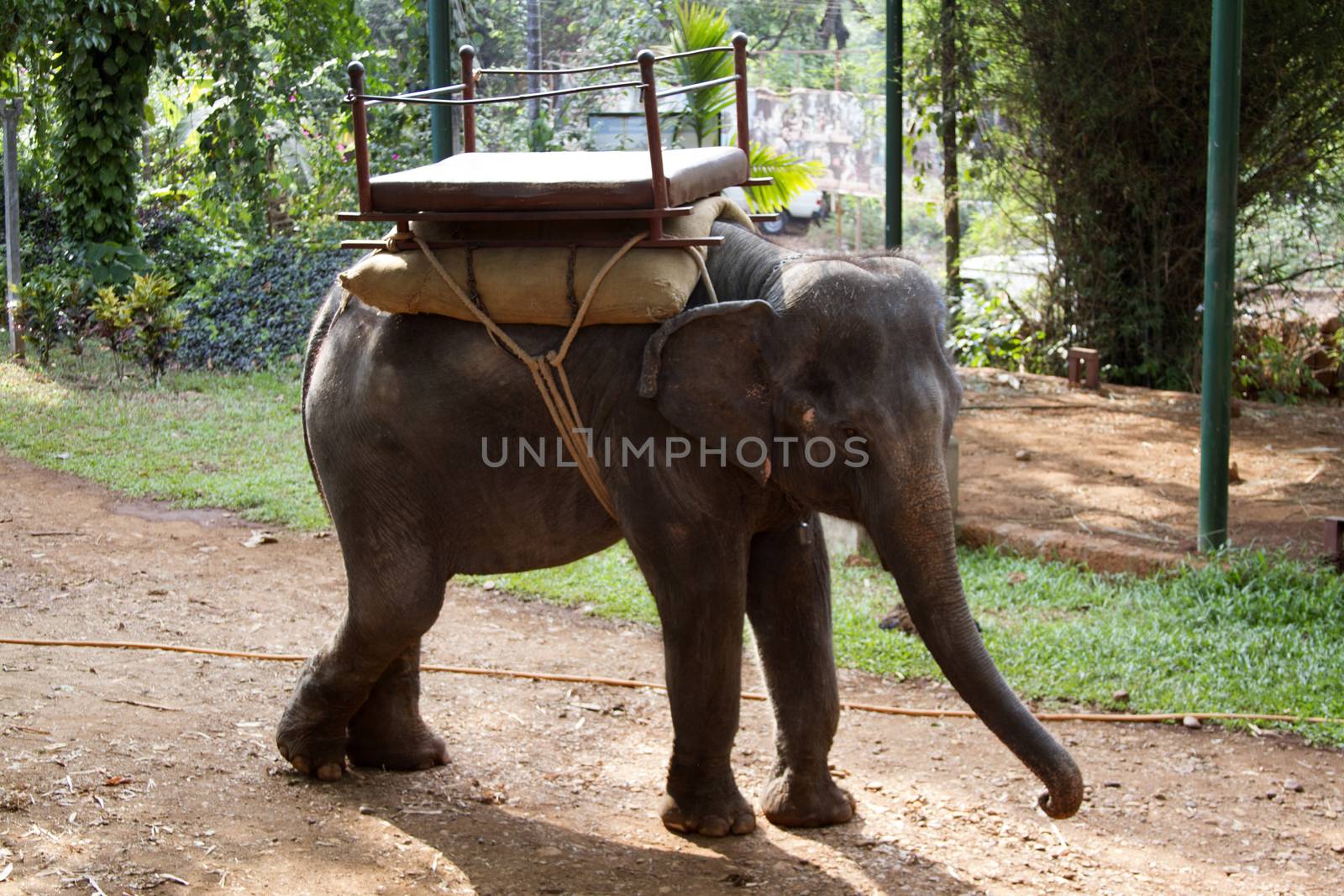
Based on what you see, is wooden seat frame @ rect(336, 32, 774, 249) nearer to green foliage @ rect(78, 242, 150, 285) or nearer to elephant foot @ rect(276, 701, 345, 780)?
elephant foot @ rect(276, 701, 345, 780)

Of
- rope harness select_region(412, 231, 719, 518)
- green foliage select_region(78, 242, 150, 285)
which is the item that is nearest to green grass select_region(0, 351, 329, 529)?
green foliage select_region(78, 242, 150, 285)

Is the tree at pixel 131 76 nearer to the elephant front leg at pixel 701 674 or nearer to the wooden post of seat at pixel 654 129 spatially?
the wooden post of seat at pixel 654 129

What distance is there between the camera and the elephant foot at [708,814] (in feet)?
13.1

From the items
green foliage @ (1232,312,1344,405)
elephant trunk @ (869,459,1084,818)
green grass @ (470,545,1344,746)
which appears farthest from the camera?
green foliage @ (1232,312,1344,405)

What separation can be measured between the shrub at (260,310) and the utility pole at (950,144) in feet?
16.5

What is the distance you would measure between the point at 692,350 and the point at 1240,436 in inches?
261

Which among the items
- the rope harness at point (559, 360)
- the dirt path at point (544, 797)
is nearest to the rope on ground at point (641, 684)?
the dirt path at point (544, 797)

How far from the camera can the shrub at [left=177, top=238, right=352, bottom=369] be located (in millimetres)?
12016

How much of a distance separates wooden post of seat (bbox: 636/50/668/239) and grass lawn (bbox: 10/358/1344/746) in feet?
8.44

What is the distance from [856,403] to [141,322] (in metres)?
8.42

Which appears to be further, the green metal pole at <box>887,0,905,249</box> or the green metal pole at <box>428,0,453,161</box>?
the green metal pole at <box>887,0,905,249</box>

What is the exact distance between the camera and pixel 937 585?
3.43m

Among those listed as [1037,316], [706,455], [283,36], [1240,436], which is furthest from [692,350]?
[1037,316]

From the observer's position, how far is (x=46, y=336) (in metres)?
10.8
